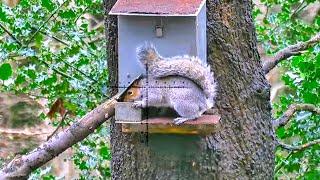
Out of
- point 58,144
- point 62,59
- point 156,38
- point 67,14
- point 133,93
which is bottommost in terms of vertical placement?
point 58,144

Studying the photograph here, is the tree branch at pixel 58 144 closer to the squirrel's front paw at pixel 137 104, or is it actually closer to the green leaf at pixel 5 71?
the squirrel's front paw at pixel 137 104

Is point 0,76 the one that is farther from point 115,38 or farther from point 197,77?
point 197,77

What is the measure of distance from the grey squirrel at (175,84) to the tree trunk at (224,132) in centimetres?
25

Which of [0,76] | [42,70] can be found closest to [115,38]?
[0,76]

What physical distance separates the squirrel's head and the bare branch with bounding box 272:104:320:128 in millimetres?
826

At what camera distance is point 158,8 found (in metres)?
1.41

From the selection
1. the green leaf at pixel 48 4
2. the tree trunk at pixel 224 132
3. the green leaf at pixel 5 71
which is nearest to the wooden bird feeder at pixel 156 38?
the tree trunk at pixel 224 132

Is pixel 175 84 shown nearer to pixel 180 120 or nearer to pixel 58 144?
pixel 180 120

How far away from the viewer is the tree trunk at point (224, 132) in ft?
5.52

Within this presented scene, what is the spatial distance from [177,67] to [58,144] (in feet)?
1.23

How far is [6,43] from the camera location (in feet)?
8.14

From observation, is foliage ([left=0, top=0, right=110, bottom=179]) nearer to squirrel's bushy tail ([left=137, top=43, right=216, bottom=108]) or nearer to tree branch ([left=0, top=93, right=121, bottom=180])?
tree branch ([left=0, top=93, right=121, bottom=180])

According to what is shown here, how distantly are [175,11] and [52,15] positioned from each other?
1.25 m

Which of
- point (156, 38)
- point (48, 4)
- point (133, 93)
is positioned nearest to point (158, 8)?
point (156, 38)
